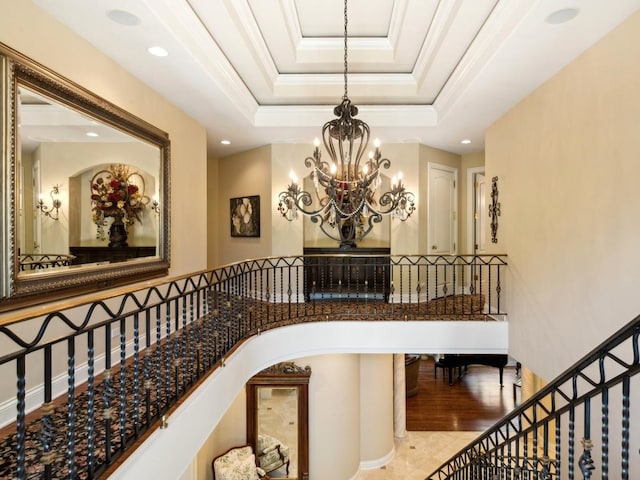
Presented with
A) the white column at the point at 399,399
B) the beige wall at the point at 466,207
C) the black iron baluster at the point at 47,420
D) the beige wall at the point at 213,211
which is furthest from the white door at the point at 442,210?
the black iron baluster at the point at 47,420

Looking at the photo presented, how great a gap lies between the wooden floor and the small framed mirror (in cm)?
311

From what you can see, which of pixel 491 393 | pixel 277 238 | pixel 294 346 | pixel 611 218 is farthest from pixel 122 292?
pixel 491 393

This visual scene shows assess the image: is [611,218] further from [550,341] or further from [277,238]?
[277,238]

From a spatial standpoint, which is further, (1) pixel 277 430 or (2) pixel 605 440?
(1) pixel 277 430

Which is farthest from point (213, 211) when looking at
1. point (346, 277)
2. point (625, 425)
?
point (625, 425)

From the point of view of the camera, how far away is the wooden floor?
788cm

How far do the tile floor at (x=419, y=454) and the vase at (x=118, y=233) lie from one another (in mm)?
5495

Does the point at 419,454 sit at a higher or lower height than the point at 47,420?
lower

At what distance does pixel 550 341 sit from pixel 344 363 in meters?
3.15

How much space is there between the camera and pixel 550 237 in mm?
3814

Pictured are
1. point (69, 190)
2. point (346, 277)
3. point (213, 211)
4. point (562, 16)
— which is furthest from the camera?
point (213, 211)

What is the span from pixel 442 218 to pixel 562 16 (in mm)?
4408

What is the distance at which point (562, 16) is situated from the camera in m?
2.70

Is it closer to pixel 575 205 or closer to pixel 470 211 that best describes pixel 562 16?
pixel 575 205
